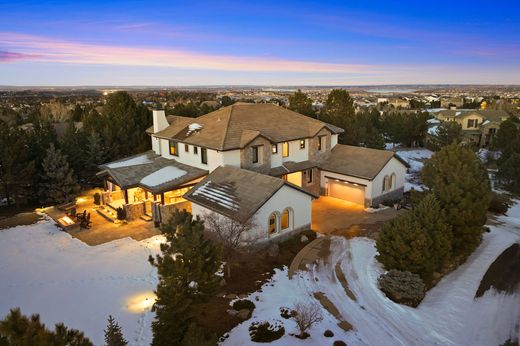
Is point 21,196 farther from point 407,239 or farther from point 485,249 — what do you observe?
point 485,249

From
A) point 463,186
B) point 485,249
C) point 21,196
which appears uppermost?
point 463,186

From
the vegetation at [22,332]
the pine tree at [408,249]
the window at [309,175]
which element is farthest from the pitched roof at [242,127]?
the vegetation at [22,332]

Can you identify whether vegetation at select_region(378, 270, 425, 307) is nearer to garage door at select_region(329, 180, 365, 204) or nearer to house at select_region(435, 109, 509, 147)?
garage door at select_region(329, 180, 365, 204)

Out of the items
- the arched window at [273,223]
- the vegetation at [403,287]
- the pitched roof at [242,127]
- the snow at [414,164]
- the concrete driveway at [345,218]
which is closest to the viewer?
the vegetation at [403,287]

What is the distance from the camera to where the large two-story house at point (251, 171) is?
23.8 metres

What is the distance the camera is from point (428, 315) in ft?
56.1

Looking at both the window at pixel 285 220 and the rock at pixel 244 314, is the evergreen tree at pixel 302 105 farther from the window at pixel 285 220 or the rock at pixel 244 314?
the rock at pixel 244 314

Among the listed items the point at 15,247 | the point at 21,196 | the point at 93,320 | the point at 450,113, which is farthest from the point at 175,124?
the point at 450,113

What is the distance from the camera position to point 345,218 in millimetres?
28938

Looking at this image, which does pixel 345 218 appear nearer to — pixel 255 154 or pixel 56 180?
pixel 255 154

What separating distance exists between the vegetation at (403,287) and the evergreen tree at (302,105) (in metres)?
36.4

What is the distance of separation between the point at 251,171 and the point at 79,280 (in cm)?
1319

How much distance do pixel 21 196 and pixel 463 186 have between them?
117 ft

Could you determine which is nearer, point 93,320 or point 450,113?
point 93,320
